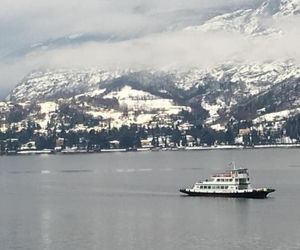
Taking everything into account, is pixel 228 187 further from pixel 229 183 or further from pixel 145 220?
pixel 145 220

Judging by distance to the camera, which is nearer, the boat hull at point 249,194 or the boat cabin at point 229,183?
the boat hull at point 249,194

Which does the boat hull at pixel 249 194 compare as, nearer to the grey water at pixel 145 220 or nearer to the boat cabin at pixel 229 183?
the boat cabin at pixel 229 183

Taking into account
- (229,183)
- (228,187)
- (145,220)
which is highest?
(229,183)

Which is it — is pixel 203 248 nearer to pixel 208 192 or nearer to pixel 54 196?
pixel 208 192

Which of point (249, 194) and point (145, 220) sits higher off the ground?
point (249, 194)

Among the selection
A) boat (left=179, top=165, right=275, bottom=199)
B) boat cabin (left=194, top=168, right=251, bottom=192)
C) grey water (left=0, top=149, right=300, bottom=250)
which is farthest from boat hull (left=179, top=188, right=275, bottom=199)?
grey water (left=0, top=149, right=300, bottom=250)

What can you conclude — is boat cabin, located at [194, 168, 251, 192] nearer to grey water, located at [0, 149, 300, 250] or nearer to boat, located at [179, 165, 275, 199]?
boat, located at [179, 165, 275, 199]

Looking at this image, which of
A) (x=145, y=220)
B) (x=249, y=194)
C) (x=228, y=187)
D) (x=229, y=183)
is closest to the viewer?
(x=145, y=220)

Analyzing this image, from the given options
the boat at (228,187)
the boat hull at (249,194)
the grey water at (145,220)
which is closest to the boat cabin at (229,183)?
the boat at (228,187)

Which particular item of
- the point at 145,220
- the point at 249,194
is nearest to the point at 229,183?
the point at 249,194

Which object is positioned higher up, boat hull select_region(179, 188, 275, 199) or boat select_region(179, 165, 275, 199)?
boat select_region(179, 165, 275, 199)

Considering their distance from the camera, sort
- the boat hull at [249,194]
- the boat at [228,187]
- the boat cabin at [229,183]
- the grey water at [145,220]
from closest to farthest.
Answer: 1. the grey water at [145,220]
2. the boat hull at [249,194]
3. the boat at [228,187]
4. the boat cabin at [229,183]

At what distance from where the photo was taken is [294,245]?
91812mm

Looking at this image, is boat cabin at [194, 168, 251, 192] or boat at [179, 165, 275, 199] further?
boat cabin at [194, 168, 251, 192]
